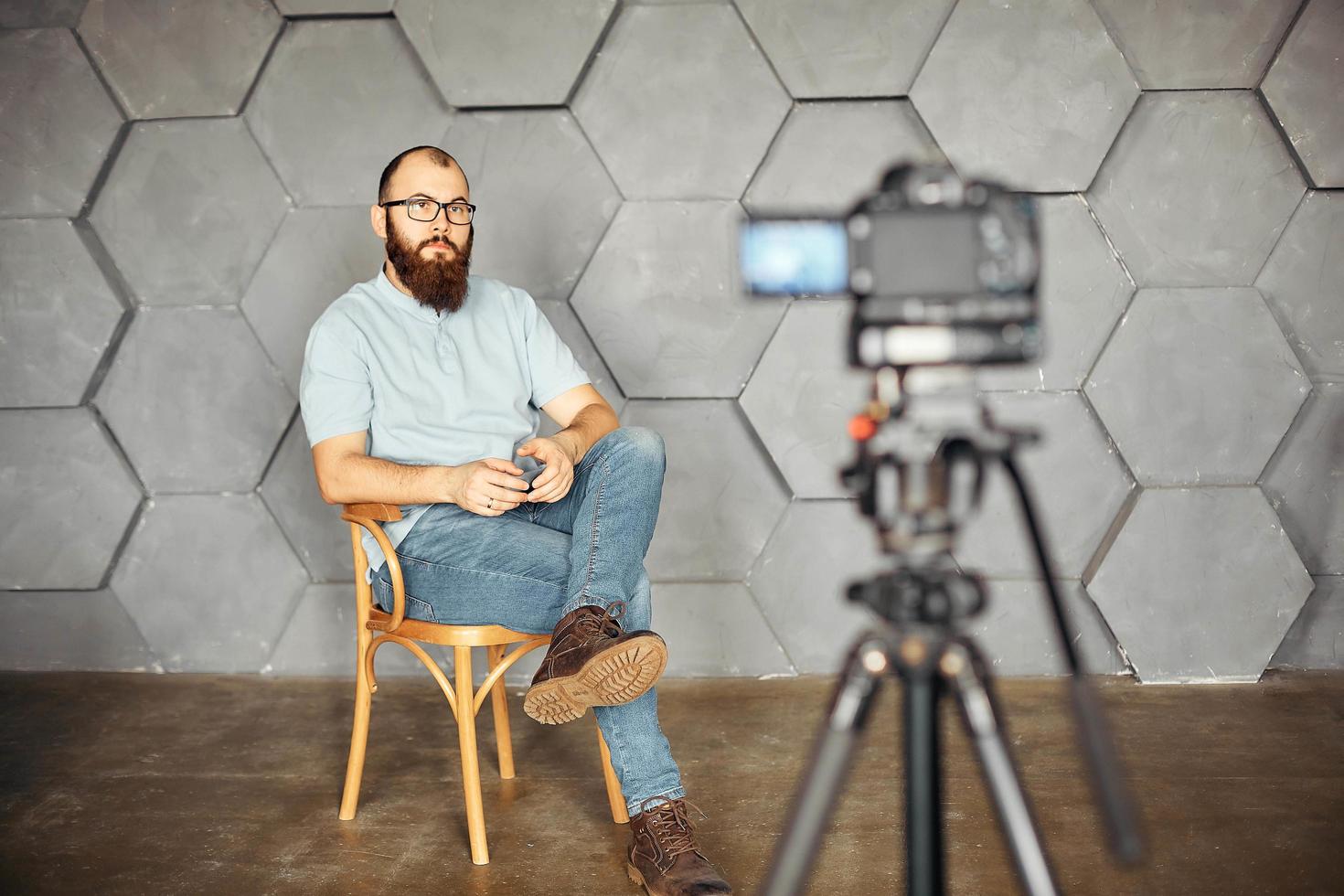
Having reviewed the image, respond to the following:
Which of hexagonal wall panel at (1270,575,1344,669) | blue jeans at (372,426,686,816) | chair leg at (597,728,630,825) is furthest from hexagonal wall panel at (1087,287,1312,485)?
chair leg at (597,728,630,825)

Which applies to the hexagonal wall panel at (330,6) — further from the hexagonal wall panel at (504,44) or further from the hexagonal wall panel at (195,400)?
the hexagonal wall panel at (195,400)

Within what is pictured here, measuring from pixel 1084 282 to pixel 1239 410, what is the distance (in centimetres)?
51

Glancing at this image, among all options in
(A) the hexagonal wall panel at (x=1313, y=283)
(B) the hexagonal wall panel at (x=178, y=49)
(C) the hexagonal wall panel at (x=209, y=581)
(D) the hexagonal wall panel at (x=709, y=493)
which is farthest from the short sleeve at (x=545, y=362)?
(A) the hexagonal wall panel at (x=1313, y=283)

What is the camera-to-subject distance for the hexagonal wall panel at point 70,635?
10.6 ft

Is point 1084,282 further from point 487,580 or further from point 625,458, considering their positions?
point 487,580

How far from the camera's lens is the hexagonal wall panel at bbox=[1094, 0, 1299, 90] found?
2939 mm

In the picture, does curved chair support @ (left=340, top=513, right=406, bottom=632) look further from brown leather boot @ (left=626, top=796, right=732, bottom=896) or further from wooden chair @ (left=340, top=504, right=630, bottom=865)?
brown leather boot @ (left=626, top=796, right=732, bottom=896)

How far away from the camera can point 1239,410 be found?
3.01m

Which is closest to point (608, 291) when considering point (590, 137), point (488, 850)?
point (590, 137)

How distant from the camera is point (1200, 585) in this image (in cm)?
302

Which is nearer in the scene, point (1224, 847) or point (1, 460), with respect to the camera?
point (1224, 847)

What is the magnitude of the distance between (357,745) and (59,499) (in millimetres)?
1511

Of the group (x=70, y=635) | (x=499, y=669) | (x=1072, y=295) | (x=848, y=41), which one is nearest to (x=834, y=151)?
(x=848, y=41)

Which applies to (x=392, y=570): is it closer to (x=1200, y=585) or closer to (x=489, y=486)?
(x=489, y=486)
